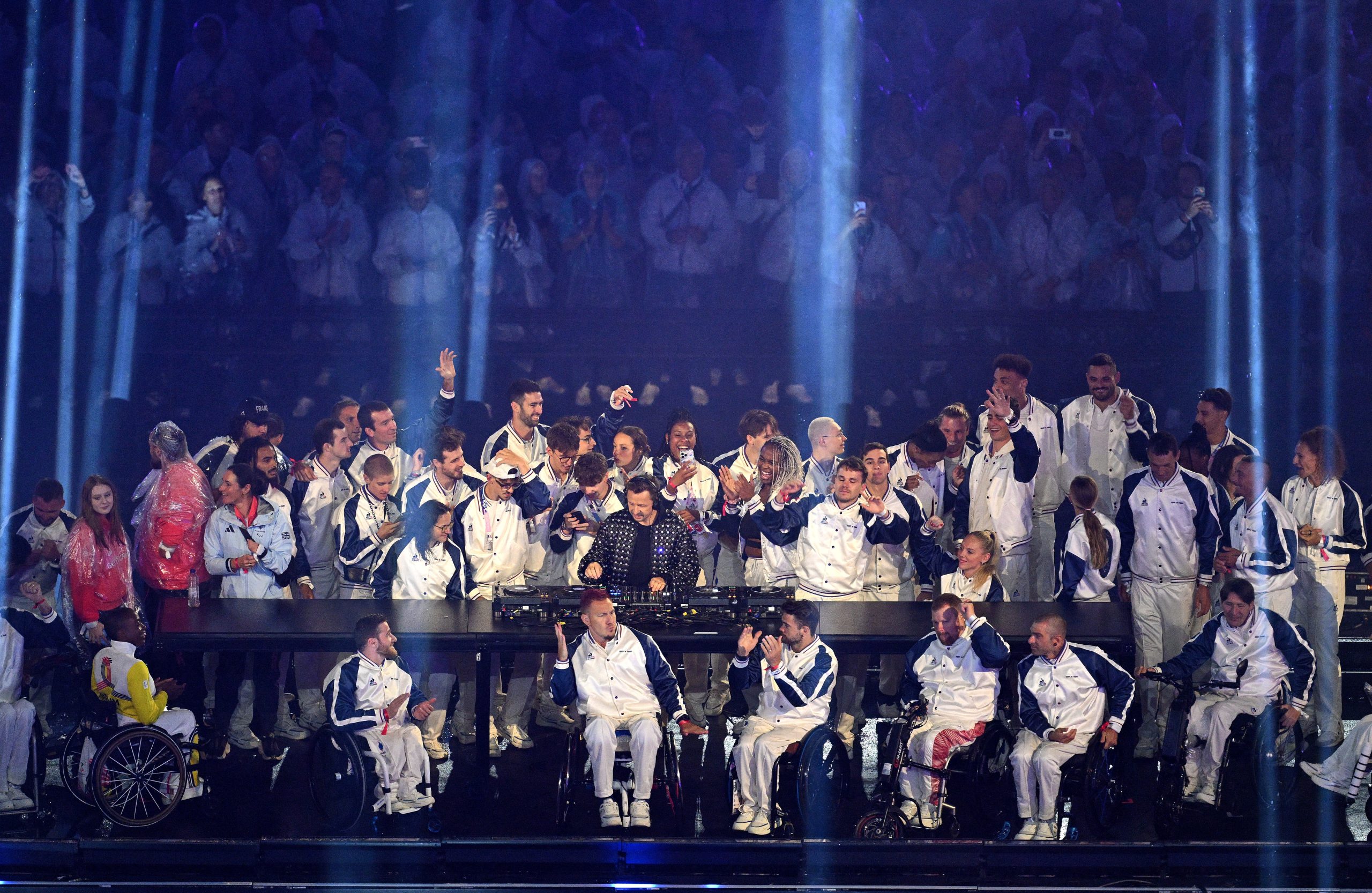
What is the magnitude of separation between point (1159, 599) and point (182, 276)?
7.78m

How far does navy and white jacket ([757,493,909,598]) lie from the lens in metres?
8.62

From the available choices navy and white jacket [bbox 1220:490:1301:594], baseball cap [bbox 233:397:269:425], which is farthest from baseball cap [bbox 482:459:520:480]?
navy and white jacket [bbox 1220:490:1301:594]

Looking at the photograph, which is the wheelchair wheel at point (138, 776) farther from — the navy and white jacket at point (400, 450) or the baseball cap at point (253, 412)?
the baseball cap at point (253, 412)

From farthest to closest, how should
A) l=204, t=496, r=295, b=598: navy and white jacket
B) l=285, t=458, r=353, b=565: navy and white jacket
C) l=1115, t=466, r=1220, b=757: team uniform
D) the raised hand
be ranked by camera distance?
l=285, t=458, r=353, b=565: navy and white jacket < l=1115, t=466, r=1220, b=757: team uniform < l=204, t=496, r=295, b=598: navy and white jacket < the raised hand

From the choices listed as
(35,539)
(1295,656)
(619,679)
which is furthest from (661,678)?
(35,539)

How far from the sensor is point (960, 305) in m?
12.0

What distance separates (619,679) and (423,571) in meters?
1.47

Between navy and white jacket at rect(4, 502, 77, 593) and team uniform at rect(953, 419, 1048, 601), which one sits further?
team uniform at rect(953, 419, 1048, 601)

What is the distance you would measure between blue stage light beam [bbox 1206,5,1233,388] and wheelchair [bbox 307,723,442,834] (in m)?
7.24

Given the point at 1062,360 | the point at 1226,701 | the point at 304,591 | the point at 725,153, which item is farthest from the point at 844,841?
the point at 725,153

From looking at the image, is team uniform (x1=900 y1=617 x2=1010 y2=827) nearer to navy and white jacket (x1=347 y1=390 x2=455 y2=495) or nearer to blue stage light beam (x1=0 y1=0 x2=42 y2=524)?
navy and white jacket (x1=347 y1=390 x2=455 y2=495)

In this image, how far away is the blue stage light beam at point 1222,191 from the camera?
1183cm

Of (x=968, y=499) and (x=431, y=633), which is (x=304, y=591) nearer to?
(x=431, y=633)

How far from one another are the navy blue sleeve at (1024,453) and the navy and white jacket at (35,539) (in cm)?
538
